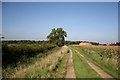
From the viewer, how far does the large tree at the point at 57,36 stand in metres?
94.8

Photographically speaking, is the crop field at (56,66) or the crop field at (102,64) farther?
the crop field at (102,64)

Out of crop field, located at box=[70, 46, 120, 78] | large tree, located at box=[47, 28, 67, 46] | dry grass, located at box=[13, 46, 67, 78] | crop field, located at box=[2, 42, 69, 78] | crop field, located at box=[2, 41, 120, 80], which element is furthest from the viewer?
large tree, located at box=[47, 28, 67, 46]

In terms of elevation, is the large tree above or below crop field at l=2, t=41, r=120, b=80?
above

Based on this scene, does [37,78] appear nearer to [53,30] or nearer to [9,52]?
[9,52]

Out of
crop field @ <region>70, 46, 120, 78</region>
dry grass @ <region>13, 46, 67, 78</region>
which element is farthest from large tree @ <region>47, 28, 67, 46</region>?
dry grass @ <region>13, 46, 67, 78</region>

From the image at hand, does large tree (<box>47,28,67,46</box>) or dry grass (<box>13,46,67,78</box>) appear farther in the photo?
large tree (<box>47,28,67,46</box>)

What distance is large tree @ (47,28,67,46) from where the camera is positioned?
9481 cm

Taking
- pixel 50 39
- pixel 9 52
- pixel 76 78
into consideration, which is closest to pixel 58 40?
pixel 50 39

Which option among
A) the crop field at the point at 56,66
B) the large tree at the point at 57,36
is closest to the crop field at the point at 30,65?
the crop field at the point at 56,66

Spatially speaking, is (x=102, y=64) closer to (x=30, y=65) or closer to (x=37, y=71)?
(x=30, y=65)

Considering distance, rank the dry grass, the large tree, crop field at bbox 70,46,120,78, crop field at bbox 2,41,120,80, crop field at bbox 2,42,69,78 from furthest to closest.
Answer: the large tree < crop field at bbox 70,46,120,78 < crop field at bbox 2,42,69,78 < crop field at bbox 2,41,120,80 < the dry grass

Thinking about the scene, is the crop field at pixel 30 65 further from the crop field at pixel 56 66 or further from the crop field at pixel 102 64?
the crop field at pixel 102 64

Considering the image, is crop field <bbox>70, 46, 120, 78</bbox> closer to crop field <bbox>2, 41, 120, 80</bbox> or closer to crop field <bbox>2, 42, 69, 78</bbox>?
crop field <bbox>2, 41, 120, 80</bbox>

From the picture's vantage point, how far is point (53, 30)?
3819 inches
